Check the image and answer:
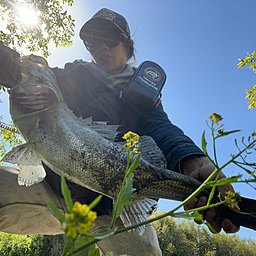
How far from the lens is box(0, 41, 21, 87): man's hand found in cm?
117

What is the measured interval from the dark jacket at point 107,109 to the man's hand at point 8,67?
0.49 m

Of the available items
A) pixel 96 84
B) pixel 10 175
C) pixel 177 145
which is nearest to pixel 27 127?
pixel 10 175

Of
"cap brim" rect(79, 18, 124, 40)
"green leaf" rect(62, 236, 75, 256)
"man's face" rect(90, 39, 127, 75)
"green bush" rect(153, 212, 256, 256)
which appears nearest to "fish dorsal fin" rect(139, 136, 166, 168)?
"green leaf" rect(62, 236, 75, 256)

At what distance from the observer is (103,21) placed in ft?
6.92

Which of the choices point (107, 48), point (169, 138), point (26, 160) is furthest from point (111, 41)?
point (26, 160)

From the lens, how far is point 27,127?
129cm

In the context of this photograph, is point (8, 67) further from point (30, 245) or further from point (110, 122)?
point (30, 245)

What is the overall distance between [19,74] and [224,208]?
156 centimetres

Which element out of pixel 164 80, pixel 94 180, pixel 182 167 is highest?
pixel 164 80

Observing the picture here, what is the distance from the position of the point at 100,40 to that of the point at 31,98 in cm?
117

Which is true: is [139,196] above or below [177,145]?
below

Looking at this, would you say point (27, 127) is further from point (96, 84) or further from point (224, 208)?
point (224, 208)

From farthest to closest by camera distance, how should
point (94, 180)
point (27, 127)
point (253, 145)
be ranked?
point (27, 127), point (94, 180), point (253, 145)

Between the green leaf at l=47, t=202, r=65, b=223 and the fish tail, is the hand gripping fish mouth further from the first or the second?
the fish tail
